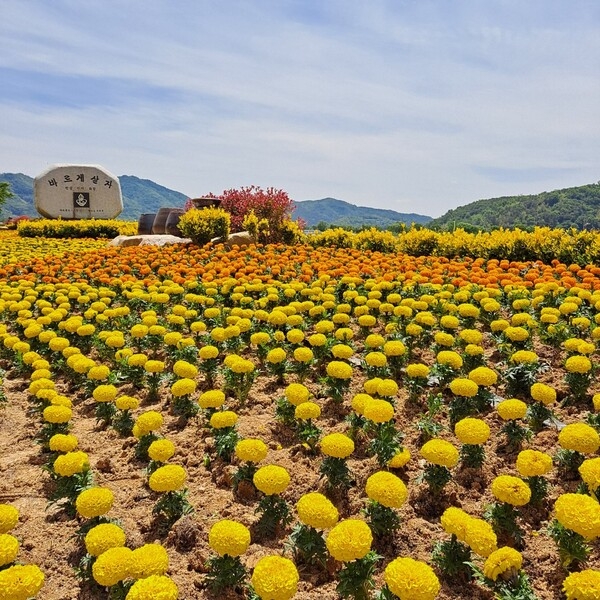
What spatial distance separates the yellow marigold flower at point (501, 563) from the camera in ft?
7.51

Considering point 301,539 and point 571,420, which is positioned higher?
point 571,420

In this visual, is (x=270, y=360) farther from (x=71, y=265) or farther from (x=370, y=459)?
(x=71, y=265)

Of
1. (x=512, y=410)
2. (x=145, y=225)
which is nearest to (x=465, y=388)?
(x=512, y=410)

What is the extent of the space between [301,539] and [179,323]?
3.82 metres

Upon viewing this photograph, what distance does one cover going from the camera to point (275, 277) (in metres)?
8.94

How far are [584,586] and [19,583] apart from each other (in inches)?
98.1

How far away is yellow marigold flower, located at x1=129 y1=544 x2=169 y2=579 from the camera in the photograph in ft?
7.31

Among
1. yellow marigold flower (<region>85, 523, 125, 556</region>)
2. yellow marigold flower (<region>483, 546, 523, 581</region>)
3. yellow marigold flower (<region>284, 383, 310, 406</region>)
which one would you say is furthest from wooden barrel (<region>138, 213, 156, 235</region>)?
yellow marigold flower (<region>483, 546, 523, 581</region>)

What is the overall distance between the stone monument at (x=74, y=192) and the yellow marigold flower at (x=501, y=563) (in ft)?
101

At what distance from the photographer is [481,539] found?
2.38m

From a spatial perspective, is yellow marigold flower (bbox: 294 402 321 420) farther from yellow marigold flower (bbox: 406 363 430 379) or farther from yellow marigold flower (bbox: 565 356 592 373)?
yellow marigold flower (bbox: 565 356 592 373)

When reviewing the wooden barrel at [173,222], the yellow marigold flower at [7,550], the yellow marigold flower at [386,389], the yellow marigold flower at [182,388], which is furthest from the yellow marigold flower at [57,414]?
the wooden barrel at [173,222]

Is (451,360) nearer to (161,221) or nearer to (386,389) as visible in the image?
(386,389)

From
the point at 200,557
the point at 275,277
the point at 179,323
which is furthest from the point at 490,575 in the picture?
the point at 275,277
